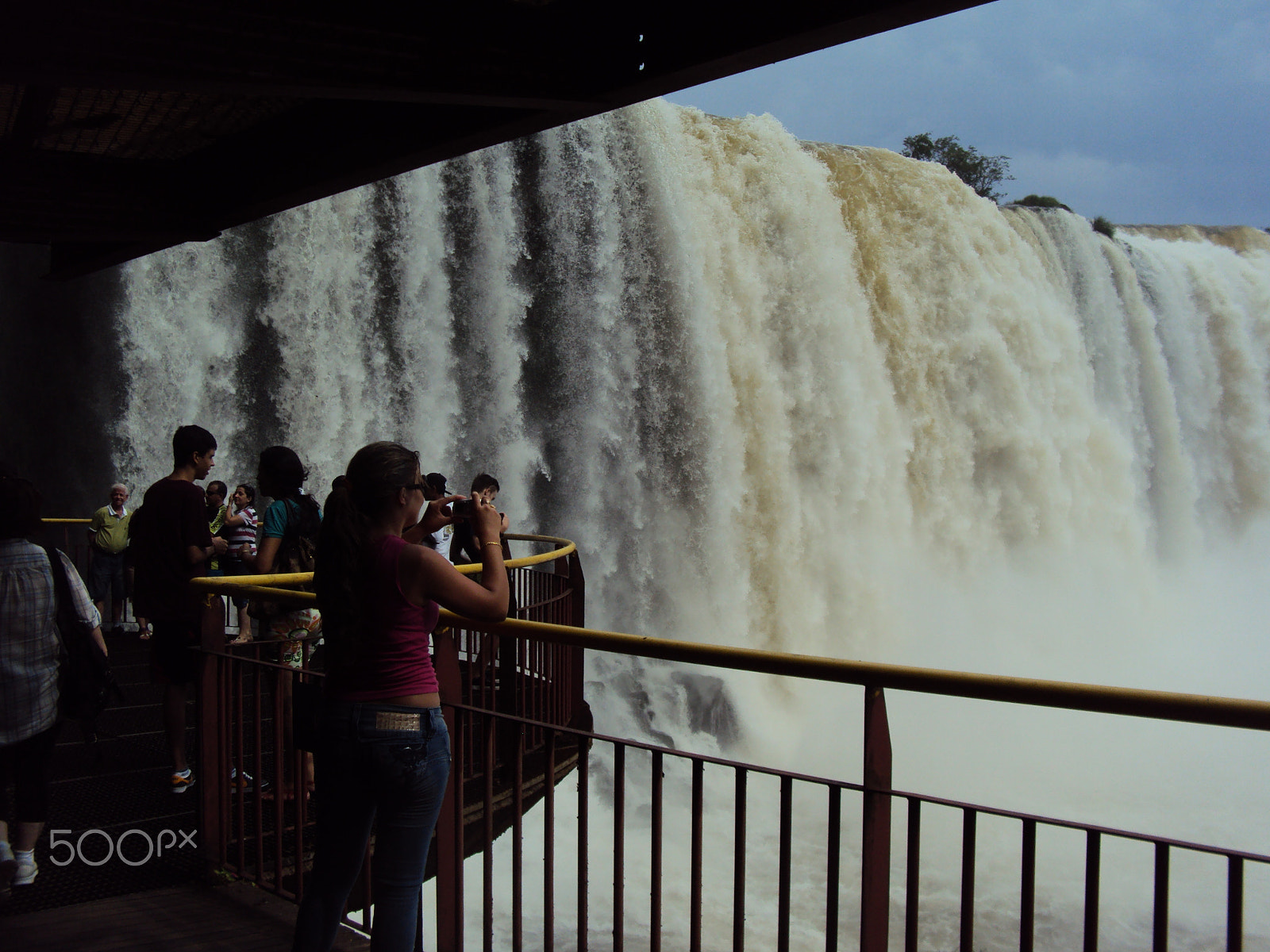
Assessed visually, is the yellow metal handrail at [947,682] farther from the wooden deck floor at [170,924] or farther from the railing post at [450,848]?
the wooden deck floor at [170,924]

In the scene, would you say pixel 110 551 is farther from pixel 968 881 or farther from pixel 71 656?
pixel 968 881

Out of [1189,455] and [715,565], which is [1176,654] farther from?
[715,565]

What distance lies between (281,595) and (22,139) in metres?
2.07

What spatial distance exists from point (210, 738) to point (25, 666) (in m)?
0.69

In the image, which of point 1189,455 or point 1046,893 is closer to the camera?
point 1046,893

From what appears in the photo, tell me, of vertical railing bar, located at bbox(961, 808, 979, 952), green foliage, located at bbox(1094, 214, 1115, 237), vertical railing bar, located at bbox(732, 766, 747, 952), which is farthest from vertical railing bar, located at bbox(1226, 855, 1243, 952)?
green foliage, located at bbox(1094, 214, 1115, 237)

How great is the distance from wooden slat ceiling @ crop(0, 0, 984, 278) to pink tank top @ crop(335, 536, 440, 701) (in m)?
1.50

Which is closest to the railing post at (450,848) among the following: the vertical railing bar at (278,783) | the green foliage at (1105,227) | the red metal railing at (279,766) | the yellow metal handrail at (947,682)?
the red metal railing at (279,766)

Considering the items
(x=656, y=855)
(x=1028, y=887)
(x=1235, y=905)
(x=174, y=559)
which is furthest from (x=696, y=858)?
(x=174, y=559)

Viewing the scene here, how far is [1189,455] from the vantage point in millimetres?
23547

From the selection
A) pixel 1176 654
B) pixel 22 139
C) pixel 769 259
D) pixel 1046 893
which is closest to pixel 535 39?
pixel 22 139

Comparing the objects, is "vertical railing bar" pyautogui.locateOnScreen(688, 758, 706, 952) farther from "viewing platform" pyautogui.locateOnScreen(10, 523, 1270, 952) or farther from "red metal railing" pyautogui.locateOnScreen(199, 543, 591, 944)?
"red metal railing" pyautogui.locateOnScreen(199, 543, 591, 944)

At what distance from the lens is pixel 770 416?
16.6m

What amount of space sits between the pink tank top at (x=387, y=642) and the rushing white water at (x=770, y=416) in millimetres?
8034
